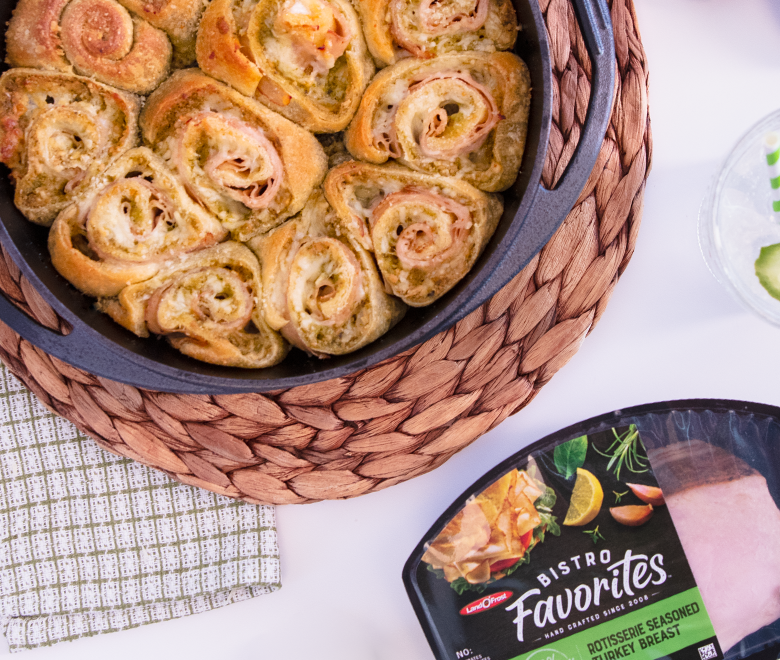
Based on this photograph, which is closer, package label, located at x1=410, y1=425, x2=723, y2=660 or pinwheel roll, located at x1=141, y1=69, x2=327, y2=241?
pinwheel roll, located at x1=141, y1=69, x2=327, y2=241

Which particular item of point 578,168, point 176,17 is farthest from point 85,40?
point 578,168

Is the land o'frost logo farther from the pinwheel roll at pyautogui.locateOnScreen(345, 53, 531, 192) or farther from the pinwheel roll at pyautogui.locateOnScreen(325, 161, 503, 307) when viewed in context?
the pinwheel roll at pyautogui.locateOnScreen(345, 53, 531, 192)

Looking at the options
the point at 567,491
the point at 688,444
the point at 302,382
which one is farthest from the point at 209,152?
the point at 688,444

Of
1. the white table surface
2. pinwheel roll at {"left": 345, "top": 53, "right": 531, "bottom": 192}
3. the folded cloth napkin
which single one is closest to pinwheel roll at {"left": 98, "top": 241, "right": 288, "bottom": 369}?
pinwheel roll at {"left": 345, "top": 53, "right": 531, "bottom": 192}

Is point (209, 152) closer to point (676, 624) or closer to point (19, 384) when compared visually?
point (19, 384)

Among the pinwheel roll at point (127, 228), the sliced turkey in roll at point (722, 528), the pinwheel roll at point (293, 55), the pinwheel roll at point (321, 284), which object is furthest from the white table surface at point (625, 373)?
the pinwheel roll at point (293, 55)

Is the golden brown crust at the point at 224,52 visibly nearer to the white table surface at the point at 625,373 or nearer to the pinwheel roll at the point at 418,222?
the pinwheel roll at the point at 418,222
